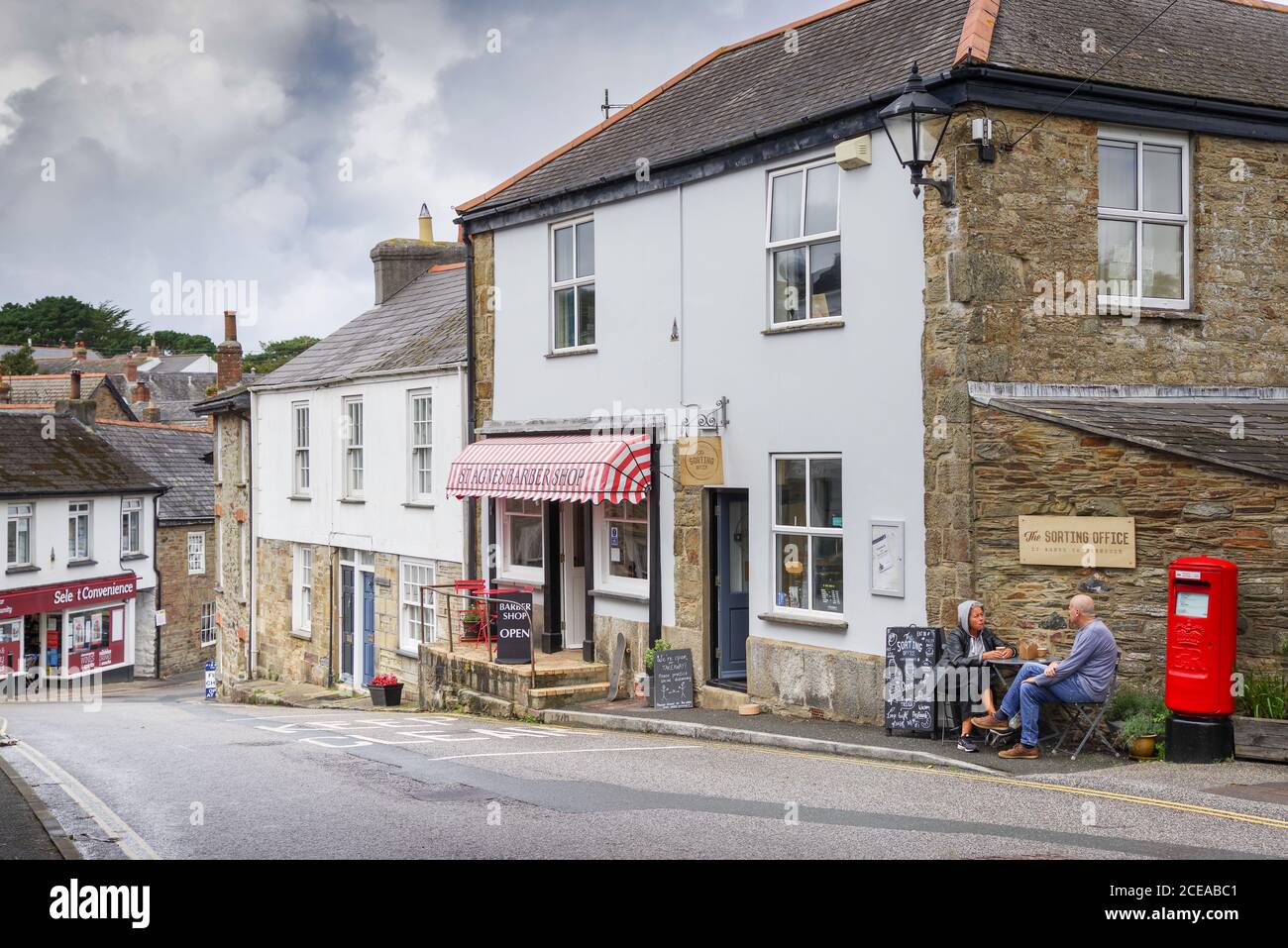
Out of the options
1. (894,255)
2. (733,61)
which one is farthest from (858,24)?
(894,255)

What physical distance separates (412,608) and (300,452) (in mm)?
5776

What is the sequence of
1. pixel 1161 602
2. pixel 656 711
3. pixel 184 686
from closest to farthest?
pixel 1161 602 < pixel 656 711 < pixel 184 686

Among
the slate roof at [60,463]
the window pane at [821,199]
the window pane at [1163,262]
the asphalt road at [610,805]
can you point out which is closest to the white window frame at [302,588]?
the asphalt road at [610,805]

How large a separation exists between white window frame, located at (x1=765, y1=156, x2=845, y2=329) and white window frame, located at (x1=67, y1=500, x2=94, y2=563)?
32.9m

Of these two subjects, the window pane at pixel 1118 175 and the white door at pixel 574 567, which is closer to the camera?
the window pane at pixel 1118 175

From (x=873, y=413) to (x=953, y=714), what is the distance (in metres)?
3.21

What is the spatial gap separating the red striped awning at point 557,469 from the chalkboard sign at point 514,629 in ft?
4.63

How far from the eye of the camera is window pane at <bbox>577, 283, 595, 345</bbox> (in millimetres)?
18469

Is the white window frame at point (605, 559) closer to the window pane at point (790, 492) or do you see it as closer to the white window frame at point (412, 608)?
the window pane at point (790, 492)

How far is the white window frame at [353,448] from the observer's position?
82.4 feet

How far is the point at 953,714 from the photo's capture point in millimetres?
12547

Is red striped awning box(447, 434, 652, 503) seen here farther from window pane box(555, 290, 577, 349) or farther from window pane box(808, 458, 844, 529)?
window pane box(808, 458, 844, 529)

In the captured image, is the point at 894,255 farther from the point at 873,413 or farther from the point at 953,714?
the point at 953,714

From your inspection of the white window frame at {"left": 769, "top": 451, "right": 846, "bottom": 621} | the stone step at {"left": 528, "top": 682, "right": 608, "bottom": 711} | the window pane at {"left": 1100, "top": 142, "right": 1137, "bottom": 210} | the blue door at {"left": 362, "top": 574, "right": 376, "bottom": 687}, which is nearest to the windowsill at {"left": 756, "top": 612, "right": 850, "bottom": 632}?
the white window frame at {"left": 769, "top": 451, "right": 846, "bottom": 621}
